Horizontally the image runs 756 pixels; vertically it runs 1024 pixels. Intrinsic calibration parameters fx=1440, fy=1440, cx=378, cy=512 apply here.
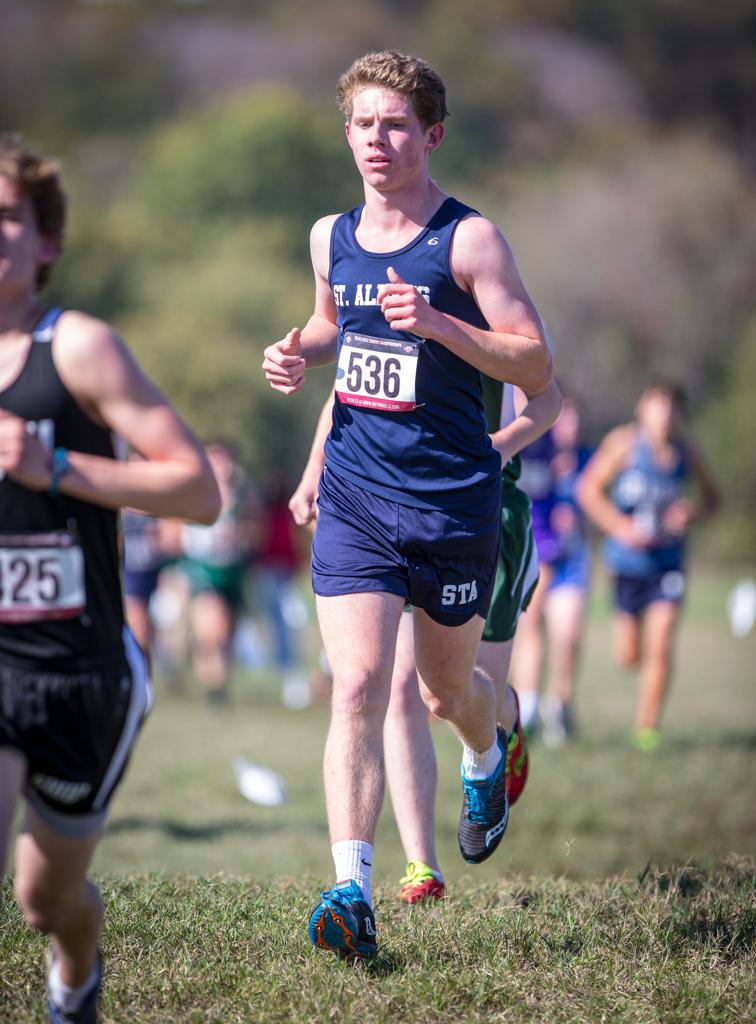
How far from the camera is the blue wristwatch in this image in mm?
3301

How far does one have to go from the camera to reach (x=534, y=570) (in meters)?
5.57

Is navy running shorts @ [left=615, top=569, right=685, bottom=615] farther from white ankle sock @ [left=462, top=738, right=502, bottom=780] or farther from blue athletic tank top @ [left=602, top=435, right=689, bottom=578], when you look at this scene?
white ankle sock @ [left=462, top=738, right=502, bottom=780]

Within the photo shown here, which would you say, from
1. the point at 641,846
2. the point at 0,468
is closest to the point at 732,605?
the point at 641,846

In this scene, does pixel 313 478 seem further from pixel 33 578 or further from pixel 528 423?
pixel 33 578

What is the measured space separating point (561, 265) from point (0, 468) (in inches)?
2187

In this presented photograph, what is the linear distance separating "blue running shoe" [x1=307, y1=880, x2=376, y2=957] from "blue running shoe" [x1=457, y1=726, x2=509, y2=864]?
979 millimetres

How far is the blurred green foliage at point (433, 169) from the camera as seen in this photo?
51875 millimetres

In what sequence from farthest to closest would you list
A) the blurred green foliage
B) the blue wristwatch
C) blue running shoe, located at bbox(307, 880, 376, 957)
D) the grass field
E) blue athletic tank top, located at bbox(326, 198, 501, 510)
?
the blurred green foliage, blue athletic tank top, located at bbox(326, 198, 501, 510), blue running shoe, located at bbox(307, 880, 376, 957), the grass field, the blue wristwatch

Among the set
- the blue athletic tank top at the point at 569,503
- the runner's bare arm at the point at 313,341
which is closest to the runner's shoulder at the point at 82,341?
the runner's bare arm at the point at 313,341

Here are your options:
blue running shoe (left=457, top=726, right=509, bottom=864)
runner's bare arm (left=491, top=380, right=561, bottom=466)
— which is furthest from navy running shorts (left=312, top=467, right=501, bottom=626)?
blue running shoe (left=457, top=726, right=509, bottom=864)

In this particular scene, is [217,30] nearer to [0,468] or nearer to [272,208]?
[272,208]

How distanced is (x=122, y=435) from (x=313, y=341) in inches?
64.1

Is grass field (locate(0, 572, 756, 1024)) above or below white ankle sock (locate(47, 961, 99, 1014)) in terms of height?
below

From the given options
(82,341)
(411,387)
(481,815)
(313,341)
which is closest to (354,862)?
(481,815)
